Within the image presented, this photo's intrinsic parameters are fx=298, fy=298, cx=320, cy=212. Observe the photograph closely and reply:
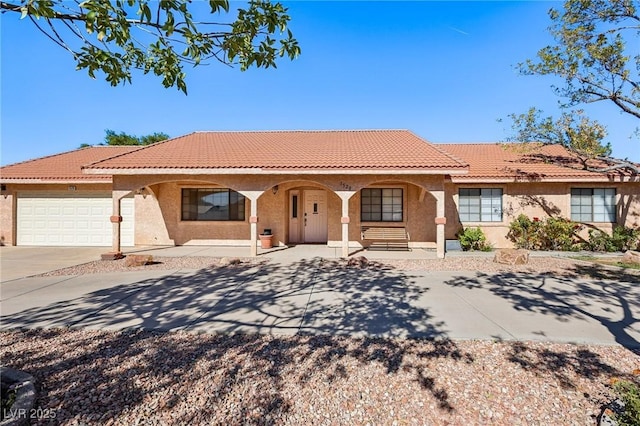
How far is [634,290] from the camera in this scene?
265 inches

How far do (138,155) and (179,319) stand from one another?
9425 millimetres

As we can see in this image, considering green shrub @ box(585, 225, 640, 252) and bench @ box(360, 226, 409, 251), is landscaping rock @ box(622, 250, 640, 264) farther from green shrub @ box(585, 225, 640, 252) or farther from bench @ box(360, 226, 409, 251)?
bench @ box(360, 226, 409, 251)

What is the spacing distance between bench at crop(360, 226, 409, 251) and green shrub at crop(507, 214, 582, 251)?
4.59m

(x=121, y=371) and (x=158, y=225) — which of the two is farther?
(x=158, y=225)

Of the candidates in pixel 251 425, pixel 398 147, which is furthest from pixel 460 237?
pixel 251 425

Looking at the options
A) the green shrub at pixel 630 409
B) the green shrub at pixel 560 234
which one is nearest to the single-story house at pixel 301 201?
the green shrub at pixel 560 234

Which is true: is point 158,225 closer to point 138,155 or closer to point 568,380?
point 138,155

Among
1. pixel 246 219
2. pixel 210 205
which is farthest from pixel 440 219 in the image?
pixel 210 205

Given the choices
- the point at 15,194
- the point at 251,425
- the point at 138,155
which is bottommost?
the point at 251,425

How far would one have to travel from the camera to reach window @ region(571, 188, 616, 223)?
12453 mm

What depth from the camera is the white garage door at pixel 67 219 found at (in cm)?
1320

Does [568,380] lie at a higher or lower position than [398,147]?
lower

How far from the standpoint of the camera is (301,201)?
14.0 m

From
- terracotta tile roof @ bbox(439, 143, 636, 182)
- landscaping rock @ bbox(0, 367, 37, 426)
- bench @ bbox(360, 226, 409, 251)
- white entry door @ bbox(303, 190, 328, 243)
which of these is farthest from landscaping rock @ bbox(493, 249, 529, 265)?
landscaping rock @ bbox(0, 367, 37, 426)
